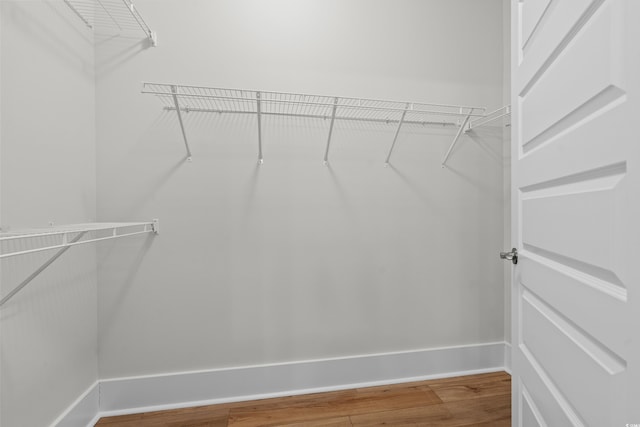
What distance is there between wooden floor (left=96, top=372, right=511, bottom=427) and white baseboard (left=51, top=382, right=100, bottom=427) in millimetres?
58

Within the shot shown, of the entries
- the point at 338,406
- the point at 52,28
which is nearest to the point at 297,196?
the point at 338,406

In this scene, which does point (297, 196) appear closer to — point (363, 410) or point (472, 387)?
point (363, 410)

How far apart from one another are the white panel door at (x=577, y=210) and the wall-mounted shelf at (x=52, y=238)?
124 cm

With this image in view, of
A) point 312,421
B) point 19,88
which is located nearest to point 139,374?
point 312,421

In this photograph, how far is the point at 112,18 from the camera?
1.34m

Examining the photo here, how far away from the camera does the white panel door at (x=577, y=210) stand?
0.50m

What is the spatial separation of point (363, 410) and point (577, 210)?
1.34 m

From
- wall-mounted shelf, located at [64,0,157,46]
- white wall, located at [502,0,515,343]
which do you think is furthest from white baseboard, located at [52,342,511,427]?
wall-mounted shelf, located at [64,0,157,46]

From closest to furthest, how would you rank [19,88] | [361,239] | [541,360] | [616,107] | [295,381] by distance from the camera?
1. [616,107]
2. [541,360]
3. [19,88]
4. [295,381]
5. [361,239]


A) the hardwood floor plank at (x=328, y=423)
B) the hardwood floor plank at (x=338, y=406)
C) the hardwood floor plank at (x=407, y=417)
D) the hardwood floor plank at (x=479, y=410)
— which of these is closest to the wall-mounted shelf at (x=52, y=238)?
the hardwood floor plank at (x=338, y=406)

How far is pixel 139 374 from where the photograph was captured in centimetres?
138

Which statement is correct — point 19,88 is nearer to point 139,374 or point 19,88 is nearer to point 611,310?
point 139,374

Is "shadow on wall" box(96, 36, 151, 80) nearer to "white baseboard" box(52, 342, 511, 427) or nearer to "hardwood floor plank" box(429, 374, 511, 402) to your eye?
"white baseboard" box(52, 342, 511, 427)

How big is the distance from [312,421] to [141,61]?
203 cm
